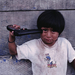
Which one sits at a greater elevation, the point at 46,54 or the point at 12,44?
the point at 12,44

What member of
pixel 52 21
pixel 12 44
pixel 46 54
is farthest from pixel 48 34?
pixel 12 44

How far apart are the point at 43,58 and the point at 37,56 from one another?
8 centimetres

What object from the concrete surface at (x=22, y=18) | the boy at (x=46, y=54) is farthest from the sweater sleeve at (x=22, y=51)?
the concrete surface at (x=22, y=18)

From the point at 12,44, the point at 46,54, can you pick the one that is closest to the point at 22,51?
the point at 12,44

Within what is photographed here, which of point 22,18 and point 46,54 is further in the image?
point 22,18

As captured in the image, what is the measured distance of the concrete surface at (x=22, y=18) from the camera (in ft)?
5.08

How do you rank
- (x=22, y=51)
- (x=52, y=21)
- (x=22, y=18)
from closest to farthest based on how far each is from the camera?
(x=52, y=21) → (x=22, y=51) → (x=22, y=18)

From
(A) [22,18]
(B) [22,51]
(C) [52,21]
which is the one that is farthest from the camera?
(A) [22,18]

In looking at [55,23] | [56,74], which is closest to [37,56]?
[56,74]

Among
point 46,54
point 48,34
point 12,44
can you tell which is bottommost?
point 46,54

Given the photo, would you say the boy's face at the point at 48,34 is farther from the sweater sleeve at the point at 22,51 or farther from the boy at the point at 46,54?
the sweater sleeve at the point at 22,51

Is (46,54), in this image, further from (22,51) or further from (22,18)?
(22,18)

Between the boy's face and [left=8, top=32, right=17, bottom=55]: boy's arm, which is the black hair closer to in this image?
the boy's face

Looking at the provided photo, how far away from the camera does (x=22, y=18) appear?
158 cm
